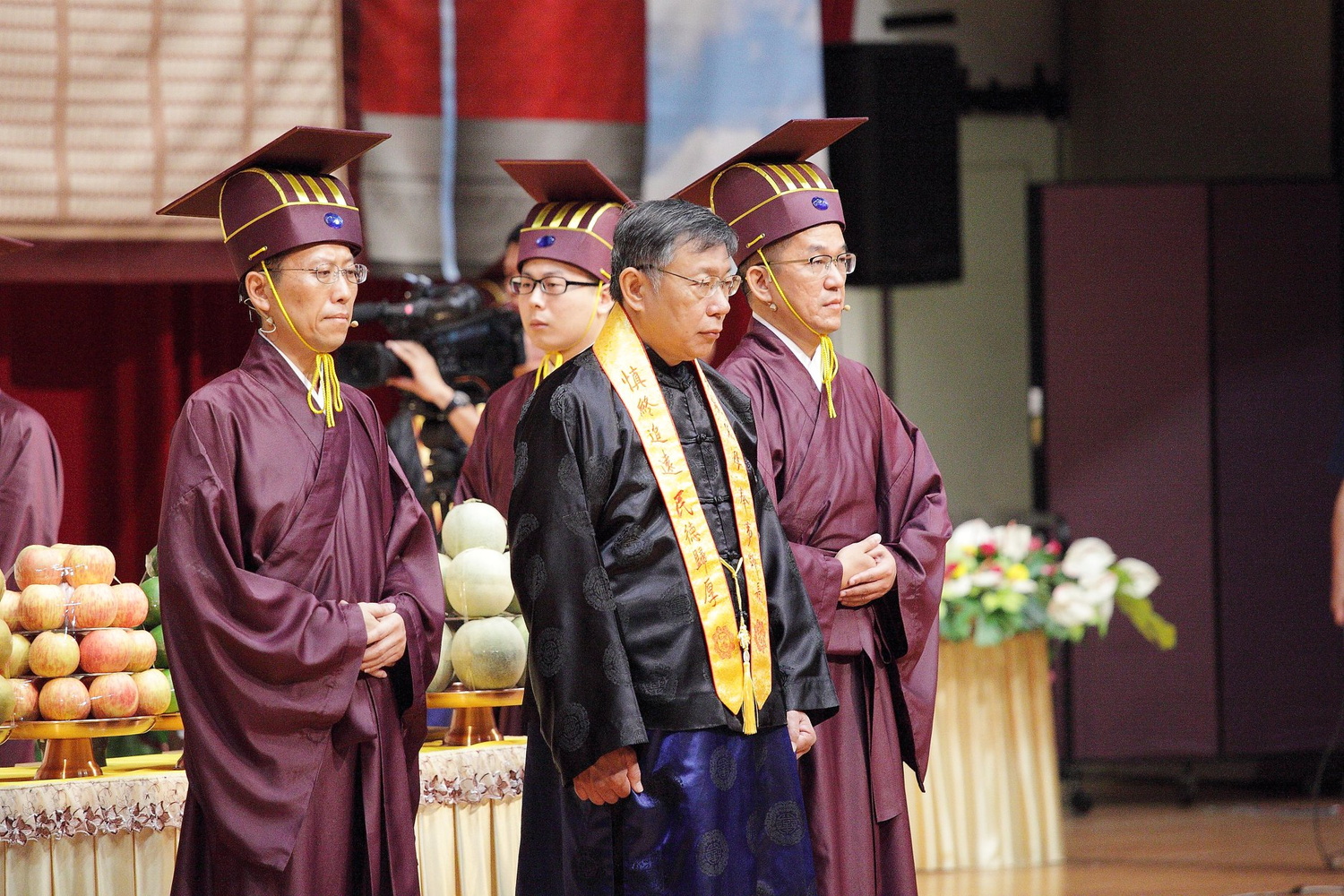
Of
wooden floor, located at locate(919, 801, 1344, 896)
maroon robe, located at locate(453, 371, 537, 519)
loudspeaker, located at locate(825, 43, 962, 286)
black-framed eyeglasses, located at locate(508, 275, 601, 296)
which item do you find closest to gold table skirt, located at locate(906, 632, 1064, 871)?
wooden floor, located at locate(919, 801, 1344, 896)

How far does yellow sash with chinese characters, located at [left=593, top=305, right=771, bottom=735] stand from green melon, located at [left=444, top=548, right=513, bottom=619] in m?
0.70

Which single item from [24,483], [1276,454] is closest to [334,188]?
[24,483]

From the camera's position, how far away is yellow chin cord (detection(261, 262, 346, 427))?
2.53 metres

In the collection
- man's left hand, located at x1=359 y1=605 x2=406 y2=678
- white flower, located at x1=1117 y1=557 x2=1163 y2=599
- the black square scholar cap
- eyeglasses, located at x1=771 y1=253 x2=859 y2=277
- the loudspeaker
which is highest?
the loudspeaker

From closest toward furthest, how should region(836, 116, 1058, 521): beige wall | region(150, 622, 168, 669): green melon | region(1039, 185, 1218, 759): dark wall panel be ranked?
region(150, 622, 168, 669): green melon
region(1039, 185, 1218, 759): dark wall panel
region(836, 116, 1058, 521): beige wall

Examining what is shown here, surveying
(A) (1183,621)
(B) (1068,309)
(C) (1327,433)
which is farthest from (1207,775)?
(B) (1068,309)

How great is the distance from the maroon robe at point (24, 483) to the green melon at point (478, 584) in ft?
3.88

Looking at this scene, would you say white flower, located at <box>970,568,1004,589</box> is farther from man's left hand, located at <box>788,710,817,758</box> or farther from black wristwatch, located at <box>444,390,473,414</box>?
man's left hand, located at <box>788,710,817,758</box>

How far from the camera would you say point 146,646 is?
273cm

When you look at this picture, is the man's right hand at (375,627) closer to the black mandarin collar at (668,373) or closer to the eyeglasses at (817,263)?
the black mandarin collar at (668,373)

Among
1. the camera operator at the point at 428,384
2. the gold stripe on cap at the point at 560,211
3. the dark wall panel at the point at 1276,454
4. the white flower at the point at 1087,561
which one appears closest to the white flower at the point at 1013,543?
the white flower at the point at 1087,561

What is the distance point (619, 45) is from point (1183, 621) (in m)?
2.72

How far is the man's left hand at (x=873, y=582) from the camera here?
8.99 ft

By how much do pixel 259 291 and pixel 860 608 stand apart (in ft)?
3.57
